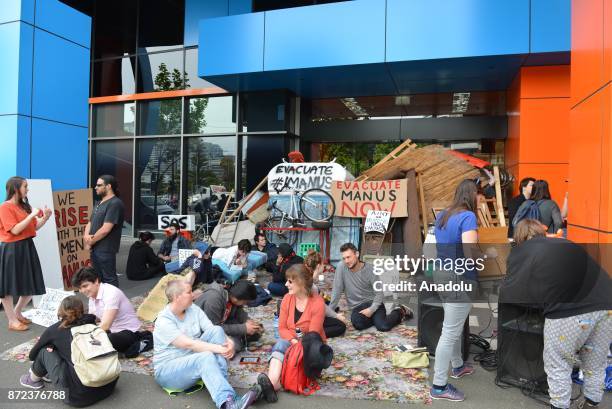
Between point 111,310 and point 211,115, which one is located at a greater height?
point 211,115

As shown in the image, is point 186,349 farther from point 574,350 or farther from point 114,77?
point 114,77

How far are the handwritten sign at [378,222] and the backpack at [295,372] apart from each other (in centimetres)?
563

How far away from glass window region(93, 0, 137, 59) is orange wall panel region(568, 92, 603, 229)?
45.7ft

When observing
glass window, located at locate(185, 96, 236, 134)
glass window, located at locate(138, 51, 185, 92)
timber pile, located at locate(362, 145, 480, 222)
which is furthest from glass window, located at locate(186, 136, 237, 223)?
timber pile, located at locate(362, 145, 480, 222)

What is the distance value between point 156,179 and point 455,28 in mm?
9860

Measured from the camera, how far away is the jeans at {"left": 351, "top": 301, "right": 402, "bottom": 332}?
5922 millimetres

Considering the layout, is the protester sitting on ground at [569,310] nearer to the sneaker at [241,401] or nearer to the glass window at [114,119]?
the sneaker at [241,401]

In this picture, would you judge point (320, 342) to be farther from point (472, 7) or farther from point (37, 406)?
point (472, 7)

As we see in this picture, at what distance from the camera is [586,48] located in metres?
5.25

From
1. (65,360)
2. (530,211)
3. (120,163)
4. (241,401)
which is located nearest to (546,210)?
(530,211)

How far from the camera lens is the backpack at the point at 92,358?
376cm

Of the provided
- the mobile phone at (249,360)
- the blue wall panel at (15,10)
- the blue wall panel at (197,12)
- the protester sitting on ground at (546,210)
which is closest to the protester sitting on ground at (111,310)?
the mobile phone at (249,360)

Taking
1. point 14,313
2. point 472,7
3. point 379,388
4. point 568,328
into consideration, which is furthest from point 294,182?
point 568,328

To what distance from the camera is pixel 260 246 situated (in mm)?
9930
